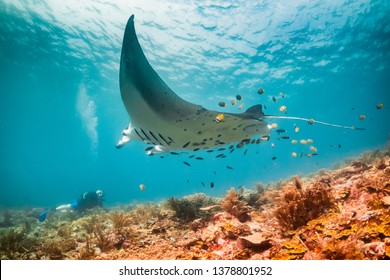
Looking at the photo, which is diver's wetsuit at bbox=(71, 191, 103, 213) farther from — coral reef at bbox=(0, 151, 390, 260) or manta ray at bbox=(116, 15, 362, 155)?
manta ray at bbox=(116, 15, 362, 155)

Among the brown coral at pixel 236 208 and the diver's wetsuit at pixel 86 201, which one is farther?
the diver's wetsuit at pixel 86 201

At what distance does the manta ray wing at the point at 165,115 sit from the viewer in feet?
12.9

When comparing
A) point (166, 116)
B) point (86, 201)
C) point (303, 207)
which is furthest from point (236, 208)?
point (86, 201)

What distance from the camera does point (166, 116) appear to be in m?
4.53

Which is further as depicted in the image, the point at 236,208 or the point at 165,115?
the point at 236,208

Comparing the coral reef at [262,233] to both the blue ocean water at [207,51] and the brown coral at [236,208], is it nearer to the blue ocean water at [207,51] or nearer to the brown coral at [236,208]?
the brown coral at [236,208]

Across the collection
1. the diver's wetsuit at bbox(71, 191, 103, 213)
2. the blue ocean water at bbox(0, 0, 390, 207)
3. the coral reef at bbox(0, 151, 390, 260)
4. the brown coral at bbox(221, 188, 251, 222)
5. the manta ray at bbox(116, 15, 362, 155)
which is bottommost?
the coral reef at bbox(0, 151, 390, 260)

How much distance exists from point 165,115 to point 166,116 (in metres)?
0.03

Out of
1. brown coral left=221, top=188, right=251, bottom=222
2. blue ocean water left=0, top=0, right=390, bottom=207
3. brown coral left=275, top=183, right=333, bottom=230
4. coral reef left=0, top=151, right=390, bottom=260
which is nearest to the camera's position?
coral reef left=0, top=151, right=390, bottom=260

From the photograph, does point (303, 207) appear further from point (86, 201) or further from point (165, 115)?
point (86, 201)

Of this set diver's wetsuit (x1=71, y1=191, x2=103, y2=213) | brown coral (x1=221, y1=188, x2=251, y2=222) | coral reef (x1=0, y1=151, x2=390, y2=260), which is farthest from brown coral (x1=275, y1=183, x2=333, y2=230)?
diver's wetsuit (x1=71, y1=191, x2=103, y2=213)

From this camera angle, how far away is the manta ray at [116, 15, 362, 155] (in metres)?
3.93

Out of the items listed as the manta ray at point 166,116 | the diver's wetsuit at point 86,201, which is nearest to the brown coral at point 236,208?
the manta ray at point 166,116
